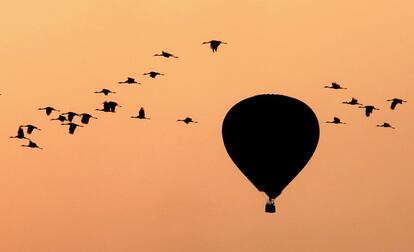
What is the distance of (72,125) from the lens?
8906cm

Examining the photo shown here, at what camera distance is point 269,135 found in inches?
3428

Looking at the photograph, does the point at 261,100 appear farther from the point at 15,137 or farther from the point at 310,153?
the point at 15,137

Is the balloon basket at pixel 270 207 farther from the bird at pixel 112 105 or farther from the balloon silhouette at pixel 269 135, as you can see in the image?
the bird at pixel 112 105

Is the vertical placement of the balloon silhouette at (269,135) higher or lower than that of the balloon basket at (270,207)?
higher

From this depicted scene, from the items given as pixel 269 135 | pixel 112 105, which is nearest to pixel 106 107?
pixel 112 105

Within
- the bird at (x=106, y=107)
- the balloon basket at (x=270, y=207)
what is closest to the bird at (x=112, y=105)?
the bird at (x=106, y=107)

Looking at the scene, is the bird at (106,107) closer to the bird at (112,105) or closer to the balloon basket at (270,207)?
the bird at (112,105)

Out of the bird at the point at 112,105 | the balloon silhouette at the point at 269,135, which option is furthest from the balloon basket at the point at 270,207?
the bird at the point at 112,105

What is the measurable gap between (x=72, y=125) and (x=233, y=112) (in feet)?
18.1

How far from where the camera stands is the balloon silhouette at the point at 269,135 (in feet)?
285

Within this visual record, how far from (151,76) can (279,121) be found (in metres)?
4.26

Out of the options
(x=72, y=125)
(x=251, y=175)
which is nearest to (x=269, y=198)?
(x=251, y=175)

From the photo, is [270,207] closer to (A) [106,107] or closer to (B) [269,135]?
(B) [269,135]

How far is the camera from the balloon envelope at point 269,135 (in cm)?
8681
